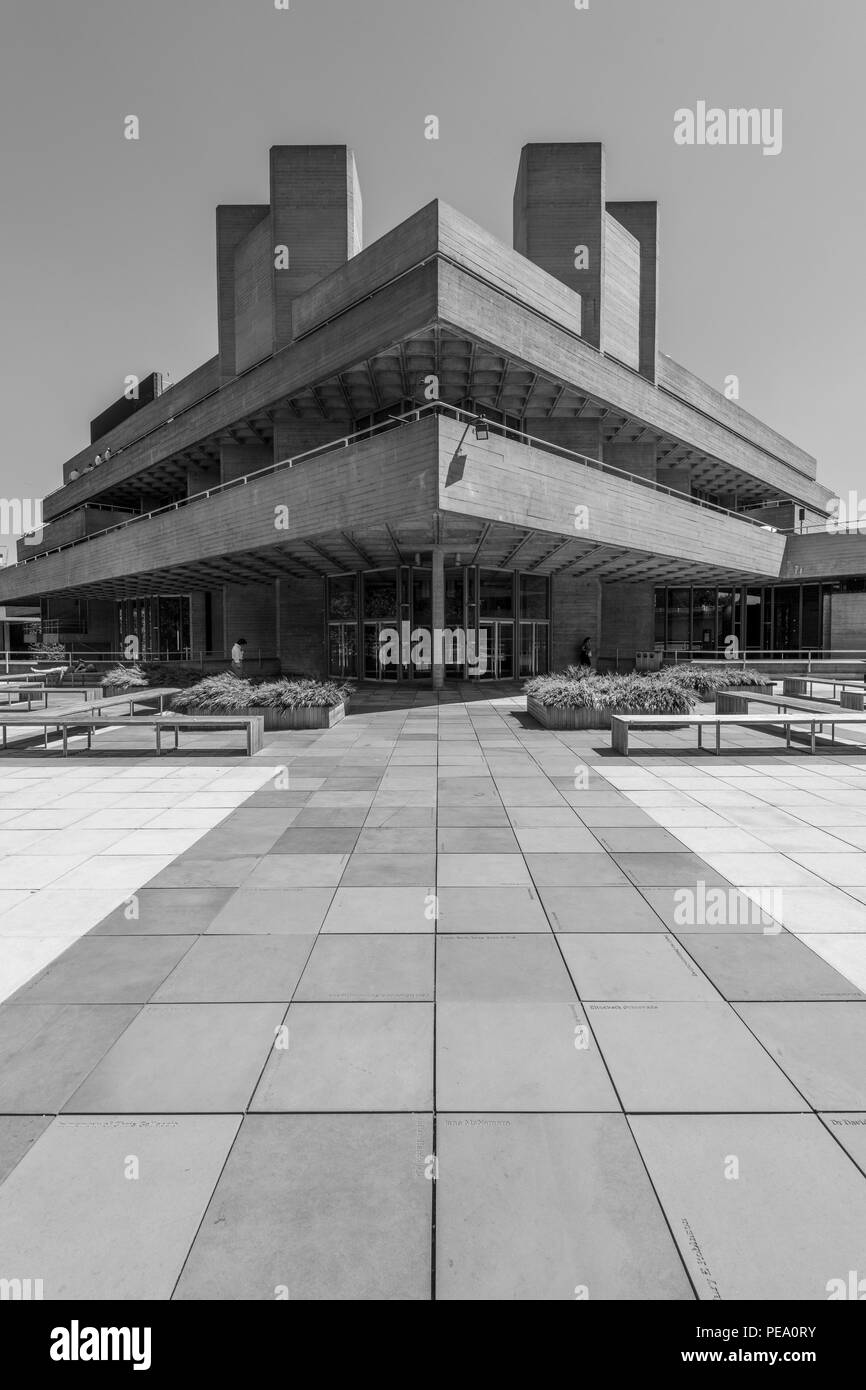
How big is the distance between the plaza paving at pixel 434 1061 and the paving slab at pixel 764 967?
25 millimetres

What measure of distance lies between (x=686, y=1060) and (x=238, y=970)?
8.88ft

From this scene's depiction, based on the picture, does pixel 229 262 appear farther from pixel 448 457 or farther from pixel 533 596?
pixel 448 457

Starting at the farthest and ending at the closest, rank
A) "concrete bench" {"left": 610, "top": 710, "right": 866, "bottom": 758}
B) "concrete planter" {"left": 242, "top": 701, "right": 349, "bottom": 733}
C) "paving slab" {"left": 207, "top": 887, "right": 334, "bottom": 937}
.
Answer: "concrete planter" {"left": 242, "top": 701, "right": 349, "bottom": 733}
"concrete bench" {"left": 610, "top": 710, "right": 866, "bottom": 758}
"paving slab" {"left": 207, "top": 887, "right": 334, "bottom": 937}

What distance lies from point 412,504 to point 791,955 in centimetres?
1649

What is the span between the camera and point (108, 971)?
4.39 metres

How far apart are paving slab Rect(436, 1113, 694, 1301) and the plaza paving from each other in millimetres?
10

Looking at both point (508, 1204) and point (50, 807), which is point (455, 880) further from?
point (50, 807)

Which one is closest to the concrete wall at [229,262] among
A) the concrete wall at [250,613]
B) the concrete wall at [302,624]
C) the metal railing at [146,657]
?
the concrete wall at [250,613]

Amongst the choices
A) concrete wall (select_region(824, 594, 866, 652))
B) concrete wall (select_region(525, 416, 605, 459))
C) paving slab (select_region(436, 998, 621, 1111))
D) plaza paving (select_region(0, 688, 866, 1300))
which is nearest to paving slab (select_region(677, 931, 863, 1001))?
plaza paving (select_region(0, 688, 866, 1300))

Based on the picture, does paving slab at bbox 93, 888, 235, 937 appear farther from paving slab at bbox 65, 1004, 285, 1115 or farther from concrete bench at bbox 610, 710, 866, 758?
concrete bench at bbox 610, 710, 866, 758

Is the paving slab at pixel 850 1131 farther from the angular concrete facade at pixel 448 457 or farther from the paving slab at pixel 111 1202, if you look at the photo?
the angular concrete facade at pixel 448 457

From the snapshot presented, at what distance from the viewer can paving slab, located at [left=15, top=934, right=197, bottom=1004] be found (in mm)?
4105

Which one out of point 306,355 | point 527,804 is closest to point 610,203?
point 306,355
